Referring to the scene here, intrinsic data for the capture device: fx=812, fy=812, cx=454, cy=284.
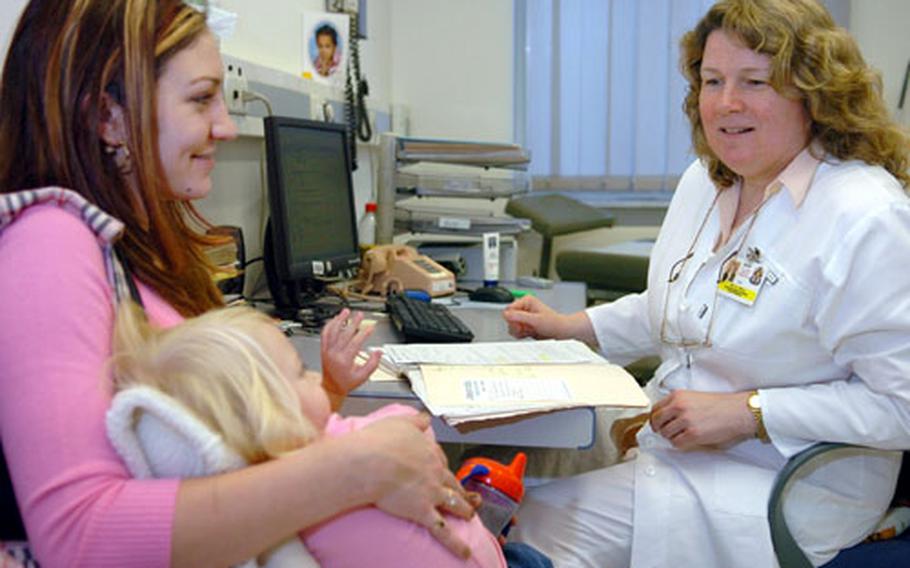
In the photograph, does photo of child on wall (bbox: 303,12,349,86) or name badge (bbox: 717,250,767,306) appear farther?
photo of child on wall (bbox: 303,12,349,86)

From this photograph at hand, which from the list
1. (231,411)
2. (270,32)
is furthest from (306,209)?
(231,411)

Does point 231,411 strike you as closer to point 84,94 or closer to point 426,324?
point 84,94

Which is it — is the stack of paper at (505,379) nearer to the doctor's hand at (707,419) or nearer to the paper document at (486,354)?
the paper document at (486,354)

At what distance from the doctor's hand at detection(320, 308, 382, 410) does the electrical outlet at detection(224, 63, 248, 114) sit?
0.86 metres

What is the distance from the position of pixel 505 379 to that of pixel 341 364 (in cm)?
25

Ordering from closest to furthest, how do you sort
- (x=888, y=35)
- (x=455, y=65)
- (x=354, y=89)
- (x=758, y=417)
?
(x=758, y=417), (x=354, y=89), (x=888, y=35), (x=455, y=65)

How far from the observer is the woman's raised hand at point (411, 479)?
0.83 meters

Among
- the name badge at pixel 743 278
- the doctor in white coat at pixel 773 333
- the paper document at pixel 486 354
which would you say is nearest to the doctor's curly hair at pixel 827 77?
the doctor in white coat at pixel 773 333

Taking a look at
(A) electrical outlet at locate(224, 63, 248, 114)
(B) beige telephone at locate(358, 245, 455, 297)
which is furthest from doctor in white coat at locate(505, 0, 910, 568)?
(A) electrical outlet at locate(224, 63, 248, 114)

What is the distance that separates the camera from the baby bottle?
117 cm

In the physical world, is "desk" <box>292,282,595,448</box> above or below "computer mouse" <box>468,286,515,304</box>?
below

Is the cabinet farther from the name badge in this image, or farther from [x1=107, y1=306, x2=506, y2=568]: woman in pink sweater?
[x1=107, y1=306, x2=506, y2=568]: woman in pink sweater

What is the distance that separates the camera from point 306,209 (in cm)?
186

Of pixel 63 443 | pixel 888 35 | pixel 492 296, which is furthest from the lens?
pixel 888 35
